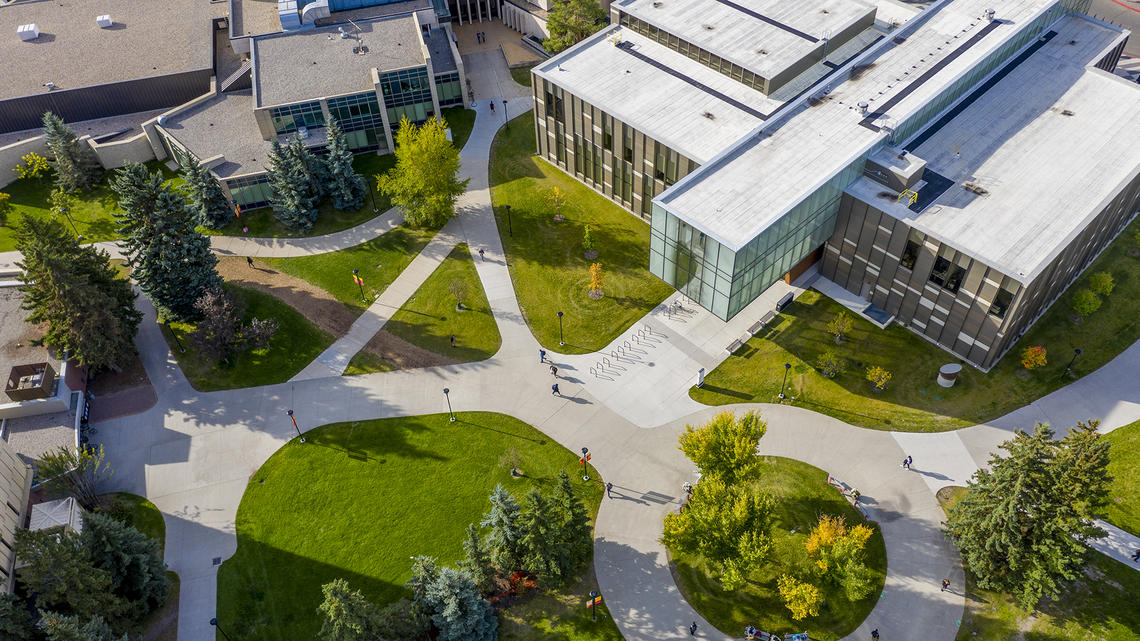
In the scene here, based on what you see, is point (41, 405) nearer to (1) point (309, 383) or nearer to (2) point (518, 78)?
(1) point (309, 383)

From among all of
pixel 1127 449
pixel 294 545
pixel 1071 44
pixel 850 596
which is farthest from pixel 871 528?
pixel 1071 44

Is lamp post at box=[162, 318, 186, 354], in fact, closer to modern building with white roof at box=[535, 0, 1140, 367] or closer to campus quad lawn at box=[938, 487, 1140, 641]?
modern building with white roof at box=[535, 0, 1140, 367]

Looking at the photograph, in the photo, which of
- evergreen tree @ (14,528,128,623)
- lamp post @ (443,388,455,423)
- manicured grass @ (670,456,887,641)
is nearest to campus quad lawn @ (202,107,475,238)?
lamp post @ (443,388,455,423)

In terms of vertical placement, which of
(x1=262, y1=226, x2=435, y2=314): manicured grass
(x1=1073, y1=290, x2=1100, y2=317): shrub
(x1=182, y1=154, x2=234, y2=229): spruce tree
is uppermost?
(x1=182, y1=154, x2=234, y2=229): spruce tree

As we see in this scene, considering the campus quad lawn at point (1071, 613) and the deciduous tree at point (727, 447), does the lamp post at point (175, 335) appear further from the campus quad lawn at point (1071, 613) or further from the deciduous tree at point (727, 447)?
the campus quad lawn at point (1071, 613)

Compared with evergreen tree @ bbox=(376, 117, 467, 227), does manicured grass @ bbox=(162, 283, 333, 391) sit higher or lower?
lower

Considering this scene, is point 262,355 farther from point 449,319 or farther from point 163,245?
point 449,319
